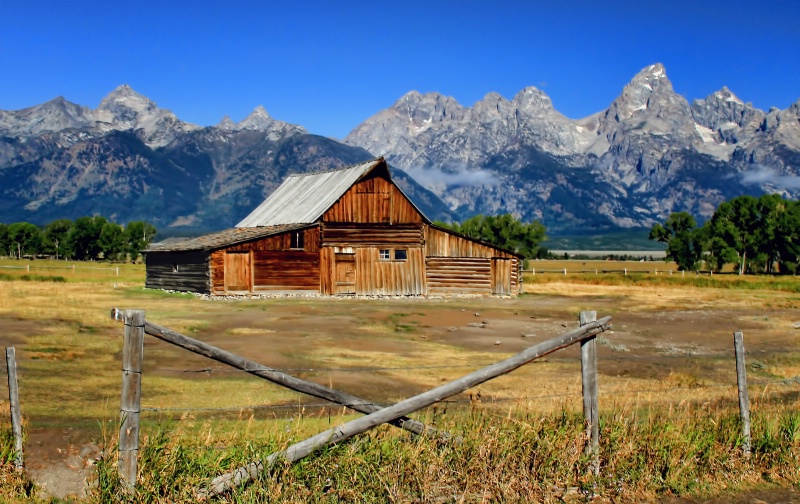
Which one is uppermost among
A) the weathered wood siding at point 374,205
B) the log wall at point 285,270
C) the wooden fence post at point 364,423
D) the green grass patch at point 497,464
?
the weathered wood siding at point 374,205

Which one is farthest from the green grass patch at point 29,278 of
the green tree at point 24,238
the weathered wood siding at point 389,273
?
the green tree at point 24,238

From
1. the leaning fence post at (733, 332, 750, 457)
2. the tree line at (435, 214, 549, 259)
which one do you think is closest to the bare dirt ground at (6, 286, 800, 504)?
the leaning fence post at (733, 332, 750, 457)

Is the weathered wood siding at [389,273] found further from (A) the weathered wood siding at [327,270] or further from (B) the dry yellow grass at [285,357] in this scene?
(B) the dry yellow grass at [285,357]

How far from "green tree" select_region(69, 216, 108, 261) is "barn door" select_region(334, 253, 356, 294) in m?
104

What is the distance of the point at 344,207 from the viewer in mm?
51844

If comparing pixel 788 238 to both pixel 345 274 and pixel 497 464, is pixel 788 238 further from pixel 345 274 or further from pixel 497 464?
pixel 497 464

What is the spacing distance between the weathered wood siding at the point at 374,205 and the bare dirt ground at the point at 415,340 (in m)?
6.43

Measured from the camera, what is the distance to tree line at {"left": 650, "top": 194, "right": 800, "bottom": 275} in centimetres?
10819

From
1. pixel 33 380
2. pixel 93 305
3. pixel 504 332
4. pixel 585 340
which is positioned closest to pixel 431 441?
pixel 585 340

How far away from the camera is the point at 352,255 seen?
170 ft

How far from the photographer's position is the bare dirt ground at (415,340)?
12359mm

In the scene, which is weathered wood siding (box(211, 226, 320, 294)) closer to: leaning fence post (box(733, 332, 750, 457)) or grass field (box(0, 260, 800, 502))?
grass field (box(0, 260, 800, 502))

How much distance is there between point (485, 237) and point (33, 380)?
9997cm

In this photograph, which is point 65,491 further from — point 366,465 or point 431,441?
point 431,441
